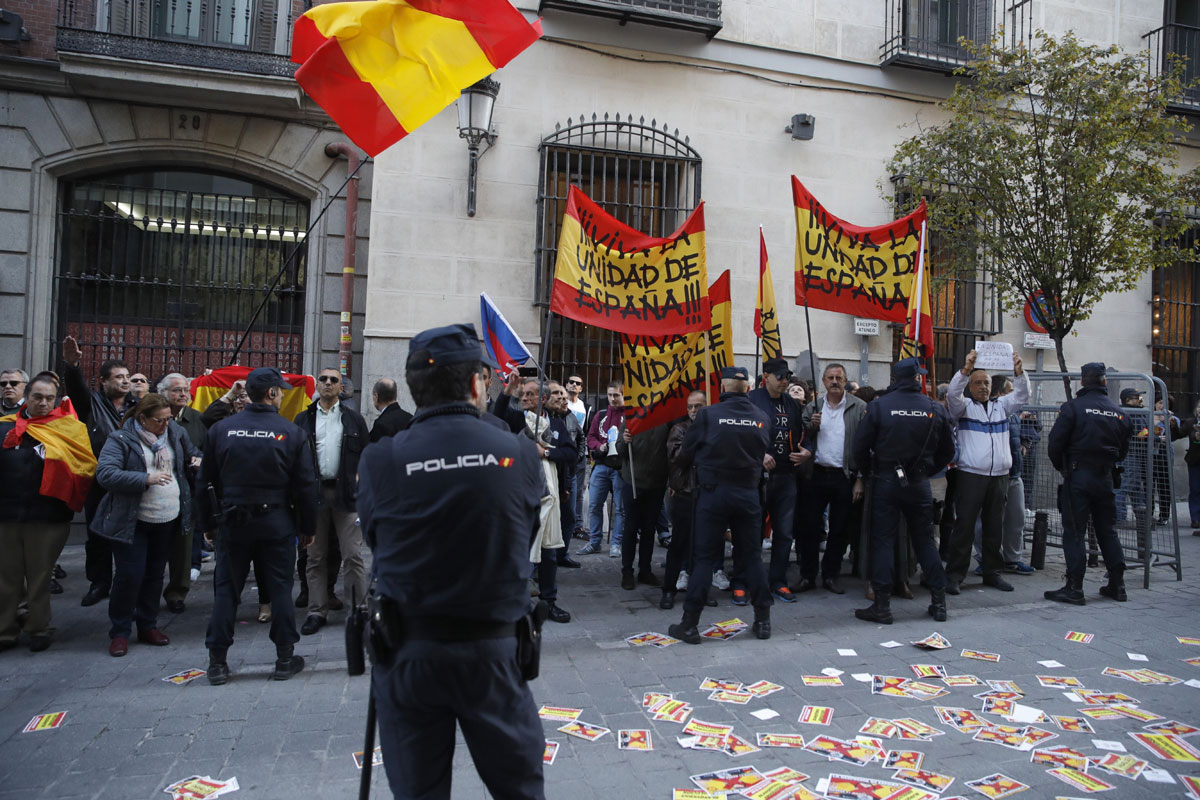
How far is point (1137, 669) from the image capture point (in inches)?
207

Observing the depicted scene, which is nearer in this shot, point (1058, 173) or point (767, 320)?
point (767, 320)

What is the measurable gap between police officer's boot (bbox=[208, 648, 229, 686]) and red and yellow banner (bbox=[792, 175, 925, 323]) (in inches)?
212

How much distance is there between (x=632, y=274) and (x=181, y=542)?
4.31 meters

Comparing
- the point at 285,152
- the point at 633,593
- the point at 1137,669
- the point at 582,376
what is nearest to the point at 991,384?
the point at 1137,669

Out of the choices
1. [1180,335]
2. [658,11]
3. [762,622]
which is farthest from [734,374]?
[1180,335]

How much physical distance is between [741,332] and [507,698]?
953cm

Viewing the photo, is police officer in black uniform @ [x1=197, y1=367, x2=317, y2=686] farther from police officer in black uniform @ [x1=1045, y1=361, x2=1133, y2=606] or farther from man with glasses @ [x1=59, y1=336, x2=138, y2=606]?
police officer in black uniform @ [x1=1045, y1=361, x2=1133, y2=606]

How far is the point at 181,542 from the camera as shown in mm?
6695

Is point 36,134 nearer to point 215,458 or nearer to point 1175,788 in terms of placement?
point 215,458

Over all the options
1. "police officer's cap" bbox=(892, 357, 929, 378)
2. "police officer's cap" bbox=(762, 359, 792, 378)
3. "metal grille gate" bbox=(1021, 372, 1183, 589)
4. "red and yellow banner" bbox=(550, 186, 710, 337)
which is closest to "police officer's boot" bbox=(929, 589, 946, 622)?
"police officer's cap" bbox=(892, 357, 929, 378)

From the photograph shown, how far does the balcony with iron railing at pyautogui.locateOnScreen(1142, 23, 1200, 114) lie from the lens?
1345 centimetres

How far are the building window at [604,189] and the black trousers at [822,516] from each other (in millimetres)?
4315

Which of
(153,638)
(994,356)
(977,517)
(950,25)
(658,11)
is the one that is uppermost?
(950,25)

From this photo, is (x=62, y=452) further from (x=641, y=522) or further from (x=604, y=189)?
(x=604, y=189)
